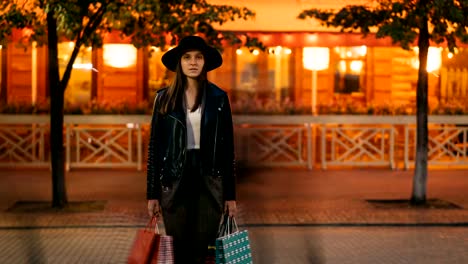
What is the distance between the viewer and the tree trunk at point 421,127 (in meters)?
11.6

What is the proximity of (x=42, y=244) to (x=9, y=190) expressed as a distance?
4.32 m

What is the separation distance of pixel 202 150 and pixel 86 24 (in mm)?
6981

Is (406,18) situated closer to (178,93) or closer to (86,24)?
(86,24)

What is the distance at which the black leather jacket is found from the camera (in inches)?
197

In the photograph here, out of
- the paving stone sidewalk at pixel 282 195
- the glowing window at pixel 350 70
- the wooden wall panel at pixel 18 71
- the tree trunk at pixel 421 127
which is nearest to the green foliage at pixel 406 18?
the tree trunk at pixel 421 127

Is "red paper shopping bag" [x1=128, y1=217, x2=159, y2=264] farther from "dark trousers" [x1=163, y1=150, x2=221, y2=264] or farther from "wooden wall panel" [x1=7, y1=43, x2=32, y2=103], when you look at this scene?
"wooden wall panel" [x1=7, y1=43, x2=32, y2=103]

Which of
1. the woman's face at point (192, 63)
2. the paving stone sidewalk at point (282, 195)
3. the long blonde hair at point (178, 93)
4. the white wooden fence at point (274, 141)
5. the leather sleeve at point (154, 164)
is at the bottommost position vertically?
the paving stone sidewalk at point (282, 195)

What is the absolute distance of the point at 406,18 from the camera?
36.2 feet

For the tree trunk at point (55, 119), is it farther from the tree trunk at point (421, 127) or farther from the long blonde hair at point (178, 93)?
the long blonde hair at point (178, 93)

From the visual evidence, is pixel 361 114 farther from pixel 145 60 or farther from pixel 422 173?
pixel 145 60

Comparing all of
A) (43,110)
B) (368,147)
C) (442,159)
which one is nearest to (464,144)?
(442,159)

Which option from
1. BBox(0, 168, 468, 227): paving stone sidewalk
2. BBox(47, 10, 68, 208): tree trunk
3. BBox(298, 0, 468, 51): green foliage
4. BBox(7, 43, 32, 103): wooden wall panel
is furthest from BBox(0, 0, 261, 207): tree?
BBox(7, 43, 32, 103): wooden wall panel

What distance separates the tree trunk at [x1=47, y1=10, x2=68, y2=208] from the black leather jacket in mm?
6342

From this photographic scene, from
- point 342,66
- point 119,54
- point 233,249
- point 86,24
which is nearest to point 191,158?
point 233,249
